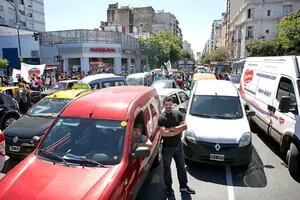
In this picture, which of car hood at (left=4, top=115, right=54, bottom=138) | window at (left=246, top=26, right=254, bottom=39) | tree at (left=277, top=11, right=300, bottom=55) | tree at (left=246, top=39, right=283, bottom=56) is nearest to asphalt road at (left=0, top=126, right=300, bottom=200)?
car hood at (left=4, top=115, right=54, bottom=138)

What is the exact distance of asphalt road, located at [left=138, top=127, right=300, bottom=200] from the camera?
5.72 meters

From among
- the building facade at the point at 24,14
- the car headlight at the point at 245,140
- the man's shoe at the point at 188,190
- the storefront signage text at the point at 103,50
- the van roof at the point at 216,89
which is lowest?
the man's shoe at the point at 188,190

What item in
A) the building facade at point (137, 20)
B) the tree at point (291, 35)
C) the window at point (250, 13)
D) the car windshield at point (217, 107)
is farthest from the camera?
the building facade at point (137, 20)

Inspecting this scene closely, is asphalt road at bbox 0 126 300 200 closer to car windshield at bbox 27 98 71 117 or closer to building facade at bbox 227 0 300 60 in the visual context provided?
car windshield at bbox 27 98 71 117

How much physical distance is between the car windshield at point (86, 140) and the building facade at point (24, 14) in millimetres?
50930

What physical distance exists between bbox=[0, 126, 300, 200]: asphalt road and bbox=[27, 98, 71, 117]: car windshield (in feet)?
5.24

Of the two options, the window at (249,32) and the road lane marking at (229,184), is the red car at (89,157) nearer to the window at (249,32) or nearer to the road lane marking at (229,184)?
the road lane marking at (229,184)

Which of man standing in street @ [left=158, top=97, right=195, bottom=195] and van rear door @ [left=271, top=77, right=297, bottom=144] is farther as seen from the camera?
van rear door @ [left=271, top=77, right=297, bottom=144]

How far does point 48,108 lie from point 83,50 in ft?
107

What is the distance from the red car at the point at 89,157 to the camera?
3.66 m

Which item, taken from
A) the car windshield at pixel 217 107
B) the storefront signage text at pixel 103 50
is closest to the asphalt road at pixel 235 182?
the car windshield at pixel 217 107

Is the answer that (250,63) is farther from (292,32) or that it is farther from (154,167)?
(292,32)

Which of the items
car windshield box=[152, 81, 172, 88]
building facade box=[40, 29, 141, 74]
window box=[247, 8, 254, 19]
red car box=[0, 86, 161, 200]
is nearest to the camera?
red car box=[0, 86, 161, 200]

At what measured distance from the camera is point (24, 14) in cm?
5931
